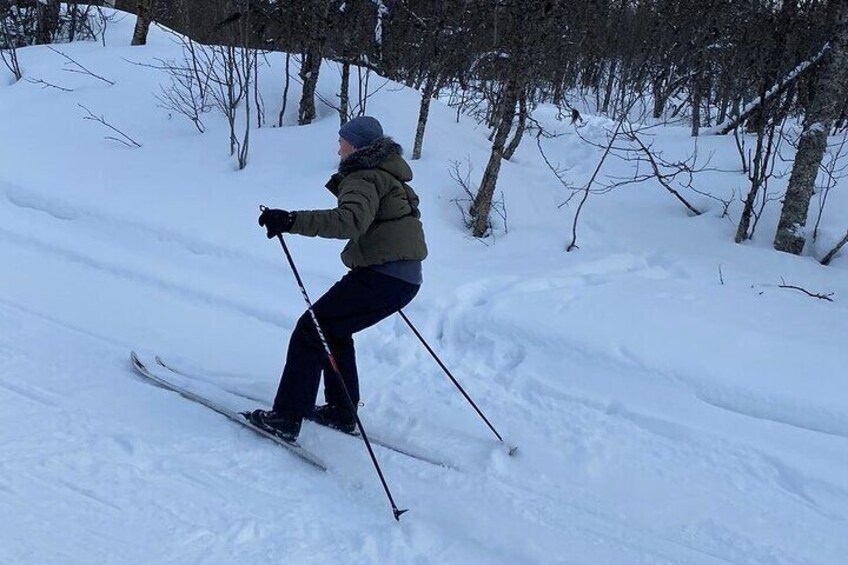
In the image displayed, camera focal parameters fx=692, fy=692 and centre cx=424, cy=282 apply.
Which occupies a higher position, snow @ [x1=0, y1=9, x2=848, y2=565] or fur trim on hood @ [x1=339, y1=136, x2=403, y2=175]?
fur trim on hood @ [x1=339, y1=136, x2=403, y2=175]

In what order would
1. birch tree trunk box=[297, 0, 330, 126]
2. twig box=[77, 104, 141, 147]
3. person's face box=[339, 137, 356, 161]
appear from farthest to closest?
twig box=[77, 104, 141, 147], birch tree trunk box=[297, 0, 330, 126], person's face box=[339, 137, 356, 161]

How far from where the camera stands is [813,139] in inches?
238

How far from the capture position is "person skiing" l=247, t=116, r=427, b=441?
3.15 meters

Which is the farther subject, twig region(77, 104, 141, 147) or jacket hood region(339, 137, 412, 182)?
twig region(77, 104, 141, 147)

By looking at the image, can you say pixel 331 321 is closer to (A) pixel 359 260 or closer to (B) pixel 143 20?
(A) pixel 359 260

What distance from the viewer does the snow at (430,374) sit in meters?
3.06

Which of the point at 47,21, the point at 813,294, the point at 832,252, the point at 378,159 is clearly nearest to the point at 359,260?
the point at 378,159

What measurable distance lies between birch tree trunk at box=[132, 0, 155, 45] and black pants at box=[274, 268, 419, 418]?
979cm

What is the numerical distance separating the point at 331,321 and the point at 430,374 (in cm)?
126

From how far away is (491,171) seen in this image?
6.50 metres

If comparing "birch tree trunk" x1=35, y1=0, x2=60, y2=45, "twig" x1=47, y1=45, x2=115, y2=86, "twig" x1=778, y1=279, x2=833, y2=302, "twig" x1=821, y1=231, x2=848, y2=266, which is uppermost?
"birch tree trunk" x1=35, y1=0, x2=60, y2=45

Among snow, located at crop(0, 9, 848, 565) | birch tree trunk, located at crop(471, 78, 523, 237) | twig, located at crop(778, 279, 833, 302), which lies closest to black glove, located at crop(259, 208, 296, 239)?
snow, located at crop(0, 9, 848, 565)

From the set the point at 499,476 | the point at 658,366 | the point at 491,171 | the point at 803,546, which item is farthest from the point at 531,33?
the point at 803,546

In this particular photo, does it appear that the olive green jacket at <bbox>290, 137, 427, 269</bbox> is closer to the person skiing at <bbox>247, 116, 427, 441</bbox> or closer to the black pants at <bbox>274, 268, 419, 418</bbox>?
the person skiing at <bbox>247, 116, 427, 441</bbox>
